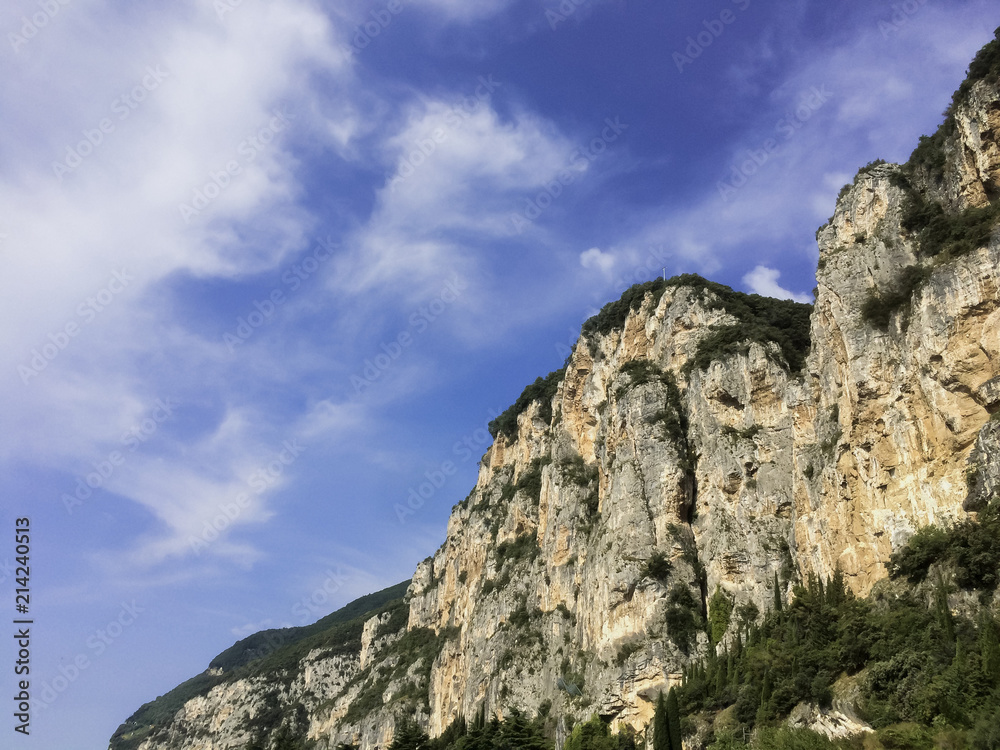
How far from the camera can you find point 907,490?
46.2 meters

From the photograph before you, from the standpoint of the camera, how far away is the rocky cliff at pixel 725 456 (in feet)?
152

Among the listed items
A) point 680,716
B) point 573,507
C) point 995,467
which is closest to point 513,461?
point 573,507

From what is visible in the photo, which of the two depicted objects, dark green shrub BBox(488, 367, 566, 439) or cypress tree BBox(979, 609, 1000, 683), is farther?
dark green shrub BBox(488, 367, 566, 439)

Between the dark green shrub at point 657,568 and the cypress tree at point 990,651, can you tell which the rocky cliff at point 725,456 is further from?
the cypress tree at point 990,651

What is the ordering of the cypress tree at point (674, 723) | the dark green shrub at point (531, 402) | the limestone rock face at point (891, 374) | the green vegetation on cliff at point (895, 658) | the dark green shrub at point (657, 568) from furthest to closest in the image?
1. the dark green shrub at point (531, 402)
2. the dark green shrub at point (657, 568)
3. the cypress tree at point (674, 723)
4. the limestone rock face at point (891, 374)
5. the green vegetation on cliff at point (895, 658)

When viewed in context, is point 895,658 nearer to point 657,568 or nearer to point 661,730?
point 661,730

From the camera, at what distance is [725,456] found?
224ft

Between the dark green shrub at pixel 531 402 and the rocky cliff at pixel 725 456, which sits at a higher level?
Result: the dark green shrub at pixel 531 402

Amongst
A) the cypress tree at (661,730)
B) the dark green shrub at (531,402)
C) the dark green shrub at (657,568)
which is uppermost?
the dark green shrub at (531,402)

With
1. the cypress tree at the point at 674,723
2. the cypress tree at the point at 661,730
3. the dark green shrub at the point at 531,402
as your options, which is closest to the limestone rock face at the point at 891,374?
the cypress tree at the point at 674,723

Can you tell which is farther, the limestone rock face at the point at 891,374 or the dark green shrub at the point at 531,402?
the dark green shrub at the point at 531,402

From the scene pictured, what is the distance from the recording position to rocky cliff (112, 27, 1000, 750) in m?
46.2

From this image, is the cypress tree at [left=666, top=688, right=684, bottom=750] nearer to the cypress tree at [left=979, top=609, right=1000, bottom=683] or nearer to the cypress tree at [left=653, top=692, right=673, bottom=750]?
the cypress tree at [left=653, top=692, right=673, bottom=750]

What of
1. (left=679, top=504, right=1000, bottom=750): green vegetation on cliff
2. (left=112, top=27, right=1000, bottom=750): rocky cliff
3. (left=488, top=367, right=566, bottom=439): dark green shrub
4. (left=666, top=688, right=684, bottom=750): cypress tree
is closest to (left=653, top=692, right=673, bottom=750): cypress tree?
(left=666, top=688, right=684, bottom=750): cypress tree
